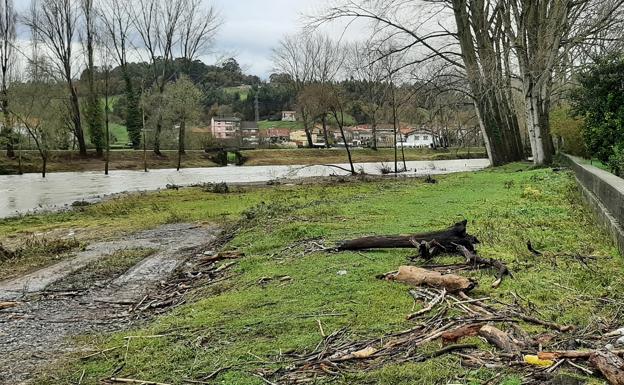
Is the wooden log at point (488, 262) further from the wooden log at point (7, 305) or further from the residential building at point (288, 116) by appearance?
the residential building at point (288, 116)

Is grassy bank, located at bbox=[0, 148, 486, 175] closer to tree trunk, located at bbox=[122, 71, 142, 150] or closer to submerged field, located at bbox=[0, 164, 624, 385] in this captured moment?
tree trunk, located at bbox=[122, 71, 142, 150]

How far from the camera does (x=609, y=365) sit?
299 cm

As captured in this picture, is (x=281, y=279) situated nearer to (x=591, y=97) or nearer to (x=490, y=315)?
(x=490, y=315)

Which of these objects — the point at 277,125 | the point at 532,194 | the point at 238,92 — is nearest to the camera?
the point at 532,194

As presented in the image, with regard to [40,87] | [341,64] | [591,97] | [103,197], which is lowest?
[103,197]

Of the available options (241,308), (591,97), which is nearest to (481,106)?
(591,97)

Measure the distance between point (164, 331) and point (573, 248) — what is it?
4.65 meters

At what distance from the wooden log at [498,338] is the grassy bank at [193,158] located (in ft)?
144

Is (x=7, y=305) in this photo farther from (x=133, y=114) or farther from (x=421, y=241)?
(x=133, y=114)

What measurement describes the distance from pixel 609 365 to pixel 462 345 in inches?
36.2

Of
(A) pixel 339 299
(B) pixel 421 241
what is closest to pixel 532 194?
(B) pixel 421 241

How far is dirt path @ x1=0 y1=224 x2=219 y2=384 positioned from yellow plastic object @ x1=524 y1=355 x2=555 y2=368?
3.67 meters

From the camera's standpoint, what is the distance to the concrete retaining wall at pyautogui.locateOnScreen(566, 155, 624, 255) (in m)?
6.73

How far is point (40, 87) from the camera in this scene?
44.2 m
